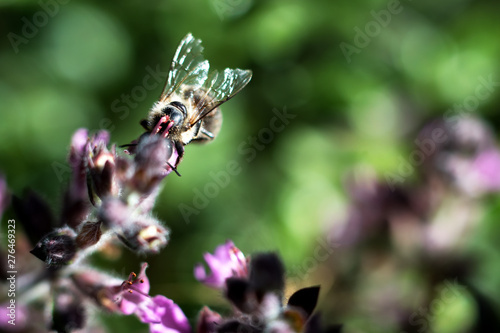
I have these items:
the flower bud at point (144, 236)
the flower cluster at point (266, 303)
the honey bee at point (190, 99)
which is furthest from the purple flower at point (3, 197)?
the flower cluster at point (266, 303)

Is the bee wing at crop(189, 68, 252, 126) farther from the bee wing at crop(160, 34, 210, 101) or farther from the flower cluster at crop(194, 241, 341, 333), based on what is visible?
the flower cluster at crop(194, 241, 341, 333)

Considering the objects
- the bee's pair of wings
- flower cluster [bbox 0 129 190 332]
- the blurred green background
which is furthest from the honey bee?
the blurred green background

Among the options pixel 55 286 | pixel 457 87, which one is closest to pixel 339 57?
pixel 457 87

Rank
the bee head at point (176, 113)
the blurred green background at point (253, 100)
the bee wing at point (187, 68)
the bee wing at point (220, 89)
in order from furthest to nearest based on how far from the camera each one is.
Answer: the blurred green background at point (253, 100)
the bee wing at point (187, 68)
the bee wing at point (220, 89)
the bee head at point (176, 113)

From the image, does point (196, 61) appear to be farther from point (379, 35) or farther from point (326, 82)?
point (379, 35)

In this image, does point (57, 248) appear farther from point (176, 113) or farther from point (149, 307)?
point (176, 113)

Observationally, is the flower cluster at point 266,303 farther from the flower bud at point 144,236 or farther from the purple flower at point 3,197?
the purple flower at point 3,197

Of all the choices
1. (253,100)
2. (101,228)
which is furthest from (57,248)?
(253,100)
